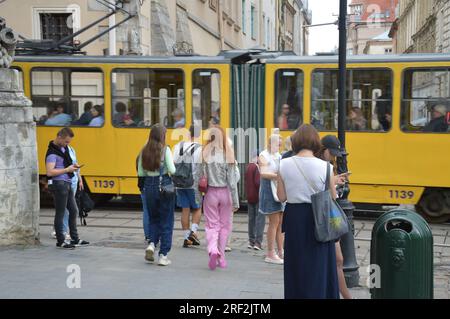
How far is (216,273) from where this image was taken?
7582mm

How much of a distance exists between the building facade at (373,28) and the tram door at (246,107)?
89286mm

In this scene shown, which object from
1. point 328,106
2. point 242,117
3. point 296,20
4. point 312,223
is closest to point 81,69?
point 242,117

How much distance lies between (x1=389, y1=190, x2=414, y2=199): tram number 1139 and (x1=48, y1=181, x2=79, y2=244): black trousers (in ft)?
19.9

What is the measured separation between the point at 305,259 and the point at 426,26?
4164 centimetres

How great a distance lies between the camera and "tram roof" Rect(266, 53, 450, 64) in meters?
12.0

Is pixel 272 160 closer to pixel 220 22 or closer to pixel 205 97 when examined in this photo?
pixel 205 97

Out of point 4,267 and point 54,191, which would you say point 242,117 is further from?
point 4,267

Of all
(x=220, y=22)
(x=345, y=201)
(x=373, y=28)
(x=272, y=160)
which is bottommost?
(x=345, y=201)

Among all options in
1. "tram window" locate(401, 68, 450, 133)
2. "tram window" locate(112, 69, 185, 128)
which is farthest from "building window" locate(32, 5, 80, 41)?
"tram window" locate(401, 68, 450, 133)

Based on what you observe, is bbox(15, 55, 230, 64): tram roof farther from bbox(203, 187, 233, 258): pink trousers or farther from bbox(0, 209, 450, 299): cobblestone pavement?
bbox(203, 187, 233, 258): pink trousers

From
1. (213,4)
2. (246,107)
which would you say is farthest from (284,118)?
(213,4)

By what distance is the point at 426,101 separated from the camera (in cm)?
1198

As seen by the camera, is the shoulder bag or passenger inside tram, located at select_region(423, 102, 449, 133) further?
passenger inside tram, located at select_region(423, 102, 449, 133)

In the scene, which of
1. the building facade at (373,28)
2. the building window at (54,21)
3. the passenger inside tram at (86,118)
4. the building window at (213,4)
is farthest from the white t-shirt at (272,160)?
the building facade at (373,28)
